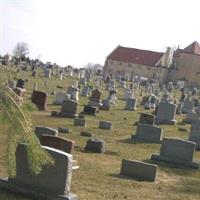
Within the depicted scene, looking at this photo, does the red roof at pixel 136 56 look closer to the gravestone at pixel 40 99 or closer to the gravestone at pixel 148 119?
the gravestone at pixel 40 99

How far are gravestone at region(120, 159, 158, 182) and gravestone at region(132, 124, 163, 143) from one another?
6.76 m

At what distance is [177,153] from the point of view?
48.1 ft

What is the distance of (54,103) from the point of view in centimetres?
2823

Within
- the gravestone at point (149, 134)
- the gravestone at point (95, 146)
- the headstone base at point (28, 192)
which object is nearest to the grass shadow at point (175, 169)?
the gravestone at point (95, 146)

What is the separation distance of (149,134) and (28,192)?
10.3 meters

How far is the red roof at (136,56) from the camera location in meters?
103

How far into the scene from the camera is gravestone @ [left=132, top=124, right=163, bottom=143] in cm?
1866

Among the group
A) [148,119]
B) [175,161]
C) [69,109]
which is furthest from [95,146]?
[69,109]

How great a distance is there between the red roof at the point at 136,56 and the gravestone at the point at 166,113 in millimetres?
77057

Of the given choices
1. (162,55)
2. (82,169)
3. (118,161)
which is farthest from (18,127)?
(162,55)

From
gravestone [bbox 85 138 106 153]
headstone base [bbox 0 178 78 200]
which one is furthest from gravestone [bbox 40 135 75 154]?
headstone base [bbox 0 178 78 200]

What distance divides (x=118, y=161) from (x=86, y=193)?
405 cm

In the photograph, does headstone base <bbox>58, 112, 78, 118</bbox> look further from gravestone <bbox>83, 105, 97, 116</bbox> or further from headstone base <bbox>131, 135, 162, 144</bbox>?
headstone base <bbox>131, 135, 162, 144</bbox>

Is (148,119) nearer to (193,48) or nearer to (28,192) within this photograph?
(28,192)
